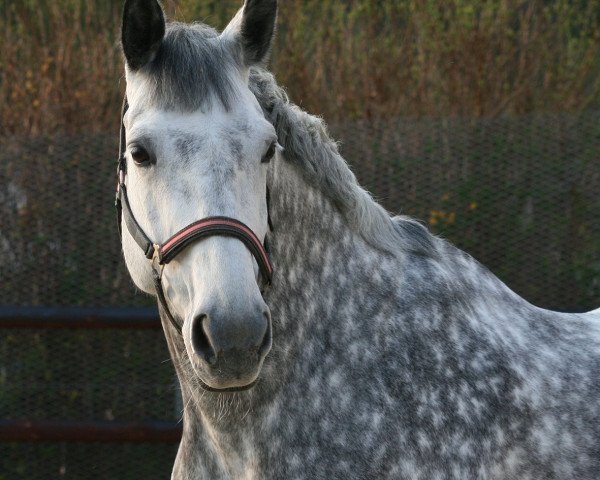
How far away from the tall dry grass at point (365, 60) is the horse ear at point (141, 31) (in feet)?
10.9

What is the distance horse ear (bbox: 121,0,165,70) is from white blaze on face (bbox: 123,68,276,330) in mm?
110

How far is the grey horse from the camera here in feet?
6.82

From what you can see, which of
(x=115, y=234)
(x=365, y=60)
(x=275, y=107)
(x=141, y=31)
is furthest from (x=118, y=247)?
(x=141, y=31)

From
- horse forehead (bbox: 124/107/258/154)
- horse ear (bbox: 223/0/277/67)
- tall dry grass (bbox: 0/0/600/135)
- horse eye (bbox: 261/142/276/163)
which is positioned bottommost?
tall dry grass (bbox: 0/0/600/135)

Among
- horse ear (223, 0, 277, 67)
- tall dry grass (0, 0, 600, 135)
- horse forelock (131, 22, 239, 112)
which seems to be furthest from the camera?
tall dry grass (0, 0, 600, 135)

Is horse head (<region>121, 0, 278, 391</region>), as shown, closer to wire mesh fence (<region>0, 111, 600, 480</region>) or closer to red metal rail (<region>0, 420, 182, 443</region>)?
red metal rail (<region>0, 420, 182, 443</region>)

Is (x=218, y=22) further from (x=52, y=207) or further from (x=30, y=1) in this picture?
(x=52, y=207)

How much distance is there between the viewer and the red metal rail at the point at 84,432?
479 centimetres

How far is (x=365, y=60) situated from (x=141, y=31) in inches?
145

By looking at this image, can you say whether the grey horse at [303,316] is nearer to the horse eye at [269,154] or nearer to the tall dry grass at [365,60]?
the horse eye at [269,154]

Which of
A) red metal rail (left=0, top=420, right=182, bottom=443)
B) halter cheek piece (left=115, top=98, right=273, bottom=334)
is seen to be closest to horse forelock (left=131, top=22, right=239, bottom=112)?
halter cheek piece (left=115, top=98, right=273, bottom=334)

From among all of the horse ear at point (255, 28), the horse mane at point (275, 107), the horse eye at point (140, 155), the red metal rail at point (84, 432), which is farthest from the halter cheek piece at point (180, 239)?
the red metal rail at point (84, 432)

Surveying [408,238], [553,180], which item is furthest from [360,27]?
[408,238]

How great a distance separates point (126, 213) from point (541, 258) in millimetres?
3233
